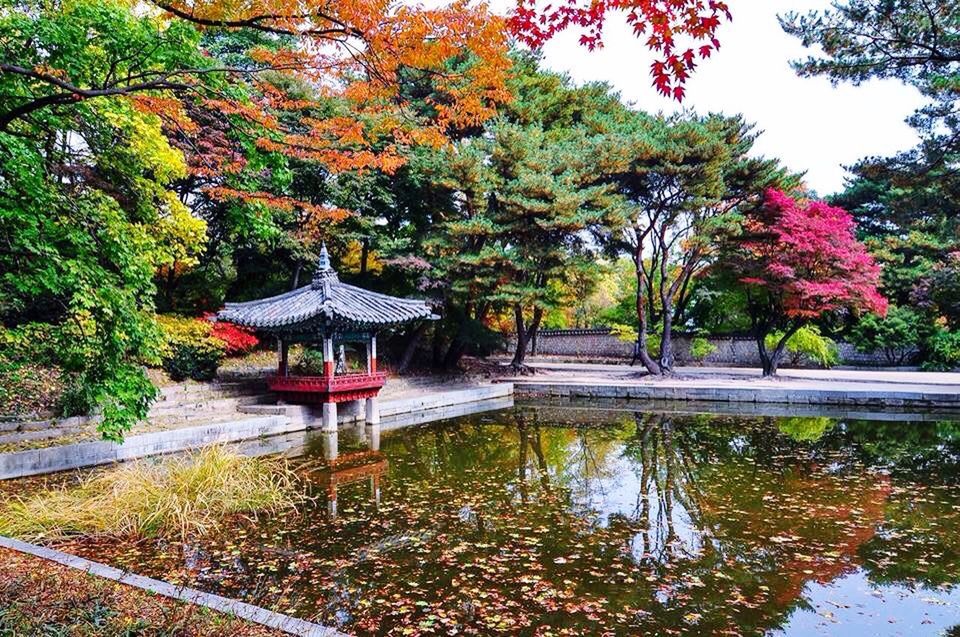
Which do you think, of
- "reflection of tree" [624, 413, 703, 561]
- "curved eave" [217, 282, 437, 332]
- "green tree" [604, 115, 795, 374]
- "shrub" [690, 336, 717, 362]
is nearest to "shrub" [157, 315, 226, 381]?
"curved eave" [217, 282, 437, 332]

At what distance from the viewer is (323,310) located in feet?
41.5

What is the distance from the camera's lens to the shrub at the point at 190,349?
13.7 m

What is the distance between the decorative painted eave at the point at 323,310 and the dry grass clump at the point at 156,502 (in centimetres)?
616

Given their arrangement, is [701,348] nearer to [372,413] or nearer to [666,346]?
[666,346]

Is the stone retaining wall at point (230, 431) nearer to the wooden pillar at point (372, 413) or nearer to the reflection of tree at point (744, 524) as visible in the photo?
the wooden pillar at point (372, 413)

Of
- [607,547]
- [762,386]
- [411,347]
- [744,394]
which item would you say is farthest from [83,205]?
[762,386]

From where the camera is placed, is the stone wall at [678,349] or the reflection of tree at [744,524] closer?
the reflection of tree at [744,524]

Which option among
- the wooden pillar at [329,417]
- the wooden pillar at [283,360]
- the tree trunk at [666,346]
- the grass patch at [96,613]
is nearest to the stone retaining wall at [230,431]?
the wooden pillar at [329,417]

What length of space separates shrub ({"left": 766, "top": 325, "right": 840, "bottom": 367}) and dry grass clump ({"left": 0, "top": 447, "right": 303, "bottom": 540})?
63.7ft

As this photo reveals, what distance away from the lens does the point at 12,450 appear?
8.44 metres

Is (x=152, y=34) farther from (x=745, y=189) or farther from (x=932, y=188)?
(x=745, y=189)

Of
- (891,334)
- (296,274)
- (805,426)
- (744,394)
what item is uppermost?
(296,274)

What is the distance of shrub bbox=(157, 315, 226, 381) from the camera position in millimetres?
13711

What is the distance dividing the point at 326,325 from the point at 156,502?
7.44 metres
